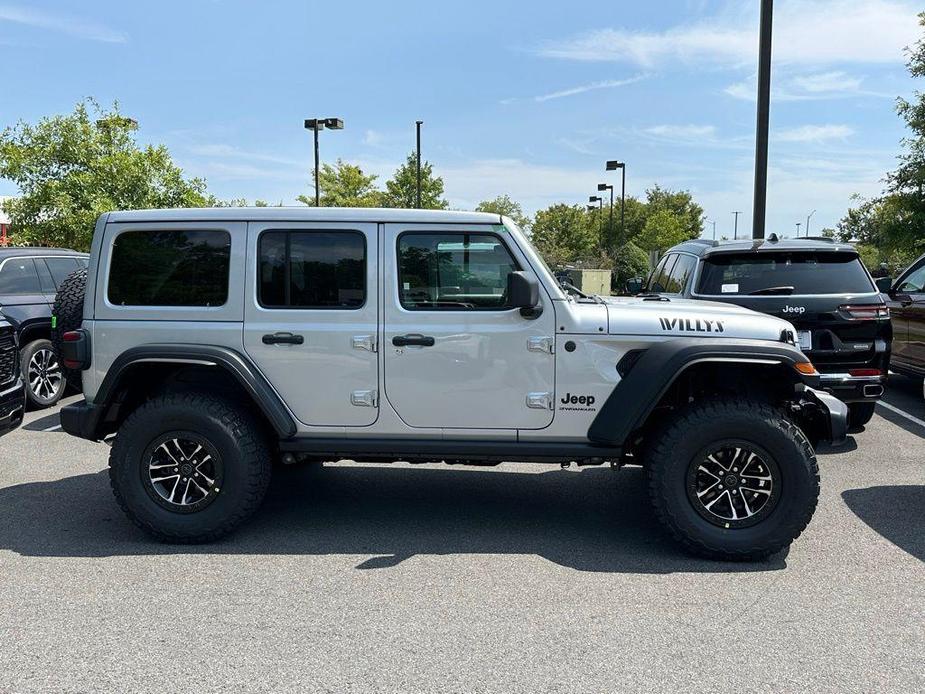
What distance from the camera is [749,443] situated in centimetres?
436

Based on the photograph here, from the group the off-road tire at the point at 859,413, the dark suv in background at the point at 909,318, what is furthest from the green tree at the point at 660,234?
the off-road tire at the point at 859,413

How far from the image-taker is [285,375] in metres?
4.62

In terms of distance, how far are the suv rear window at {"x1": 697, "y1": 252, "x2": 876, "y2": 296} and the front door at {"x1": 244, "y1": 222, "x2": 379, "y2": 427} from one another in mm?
3429

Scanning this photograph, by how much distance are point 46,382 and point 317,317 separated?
578cm

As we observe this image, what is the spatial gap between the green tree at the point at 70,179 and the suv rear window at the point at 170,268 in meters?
16.0

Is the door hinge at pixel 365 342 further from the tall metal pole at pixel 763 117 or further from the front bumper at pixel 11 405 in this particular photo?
the tall metal pole at pixel 763 117

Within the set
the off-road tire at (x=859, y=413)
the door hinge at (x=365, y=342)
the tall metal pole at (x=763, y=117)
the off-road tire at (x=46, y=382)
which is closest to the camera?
the door hinge at (x=365, y=342)

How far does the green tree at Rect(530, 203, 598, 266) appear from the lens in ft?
161

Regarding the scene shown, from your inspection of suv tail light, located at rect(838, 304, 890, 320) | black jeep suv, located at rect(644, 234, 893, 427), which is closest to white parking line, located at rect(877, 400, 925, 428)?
black jeep suv, located at rect(644, 234, 893, 427)

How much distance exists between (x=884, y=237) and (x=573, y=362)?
72.4 ft

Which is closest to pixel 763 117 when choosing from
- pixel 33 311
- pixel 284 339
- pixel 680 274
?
pixel 680 274

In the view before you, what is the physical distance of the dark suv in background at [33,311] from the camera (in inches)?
339

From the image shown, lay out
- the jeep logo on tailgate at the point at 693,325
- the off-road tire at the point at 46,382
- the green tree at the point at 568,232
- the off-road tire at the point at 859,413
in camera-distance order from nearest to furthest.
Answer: the jeep logo on tailgate at the point at 693,325
the off-road tire at the point at 859,413
the off-road tire at the point at 46,382
the green tree at the point at 568,232

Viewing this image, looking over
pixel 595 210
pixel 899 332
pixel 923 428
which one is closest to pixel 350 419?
pixel 923 428
